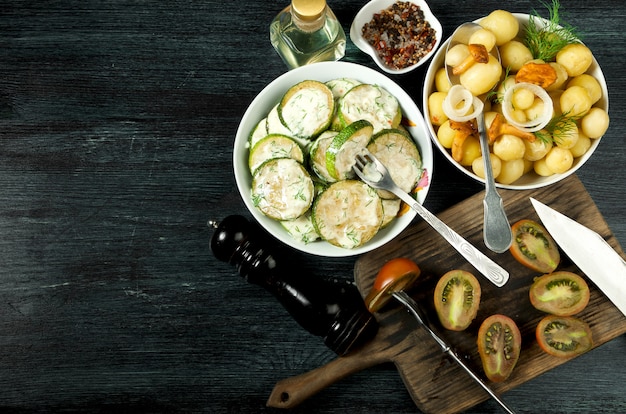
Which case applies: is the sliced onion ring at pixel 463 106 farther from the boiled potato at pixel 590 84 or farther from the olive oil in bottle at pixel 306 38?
the olive oil in bottle at pixel 306 38

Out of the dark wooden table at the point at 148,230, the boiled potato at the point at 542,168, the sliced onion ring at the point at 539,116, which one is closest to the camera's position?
the sliced onion ring at the point at 539,116

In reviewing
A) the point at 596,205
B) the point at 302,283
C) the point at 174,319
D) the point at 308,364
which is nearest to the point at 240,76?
the point at 302,283

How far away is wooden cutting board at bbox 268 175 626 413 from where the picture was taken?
1.69 meters

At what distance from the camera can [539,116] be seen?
59.2 inches

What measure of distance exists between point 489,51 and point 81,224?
136 cm

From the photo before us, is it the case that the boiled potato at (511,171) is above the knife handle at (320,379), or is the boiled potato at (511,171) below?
above

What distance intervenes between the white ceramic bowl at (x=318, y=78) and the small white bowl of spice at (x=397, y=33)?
13 cm

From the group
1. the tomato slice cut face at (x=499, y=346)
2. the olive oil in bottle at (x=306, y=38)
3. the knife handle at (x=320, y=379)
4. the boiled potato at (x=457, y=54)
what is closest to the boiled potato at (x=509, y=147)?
the boiled potato at (x=457, y=54)

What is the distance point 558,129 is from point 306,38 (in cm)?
76

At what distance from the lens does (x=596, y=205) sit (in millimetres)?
1794

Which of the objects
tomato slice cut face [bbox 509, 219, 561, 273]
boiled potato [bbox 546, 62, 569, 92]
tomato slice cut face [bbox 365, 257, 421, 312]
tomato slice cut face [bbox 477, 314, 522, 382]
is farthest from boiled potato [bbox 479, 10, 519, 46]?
tomato slice cut face [bbox 477, 314, 522, 382]

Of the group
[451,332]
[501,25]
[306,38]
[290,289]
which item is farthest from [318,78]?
[451,332]

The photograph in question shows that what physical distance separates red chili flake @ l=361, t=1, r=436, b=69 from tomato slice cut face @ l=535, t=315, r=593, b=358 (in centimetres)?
88

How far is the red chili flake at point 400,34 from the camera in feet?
5.65
